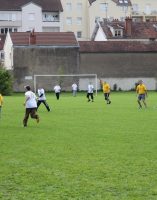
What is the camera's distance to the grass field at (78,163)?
36.7ft

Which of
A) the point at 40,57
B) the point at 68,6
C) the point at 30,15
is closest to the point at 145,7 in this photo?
the point at 68,6

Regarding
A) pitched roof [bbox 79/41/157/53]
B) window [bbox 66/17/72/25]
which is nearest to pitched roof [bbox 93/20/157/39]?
pitched roof [bbox 79/41/157/53]

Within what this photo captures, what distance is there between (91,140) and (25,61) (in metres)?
61.8

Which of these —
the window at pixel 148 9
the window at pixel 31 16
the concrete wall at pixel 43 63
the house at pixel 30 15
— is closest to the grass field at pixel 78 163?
the concrete wall at pixel 43 63

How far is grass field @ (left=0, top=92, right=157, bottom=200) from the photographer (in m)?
11.2

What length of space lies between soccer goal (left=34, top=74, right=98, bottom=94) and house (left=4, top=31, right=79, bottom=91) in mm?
127

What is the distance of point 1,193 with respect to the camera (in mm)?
11070

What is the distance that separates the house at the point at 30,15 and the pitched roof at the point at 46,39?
31.0m

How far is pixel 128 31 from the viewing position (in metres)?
95.2

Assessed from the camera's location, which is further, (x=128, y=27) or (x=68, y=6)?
(x=68, y=6)

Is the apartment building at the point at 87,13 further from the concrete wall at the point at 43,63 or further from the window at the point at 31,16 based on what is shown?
the concrete wall at the point at 43,63

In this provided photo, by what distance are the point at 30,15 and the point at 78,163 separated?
103514mm

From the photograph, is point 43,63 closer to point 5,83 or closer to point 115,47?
point 115,47

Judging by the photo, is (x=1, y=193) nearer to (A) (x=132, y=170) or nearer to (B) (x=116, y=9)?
(A) (x=132, y=170)
